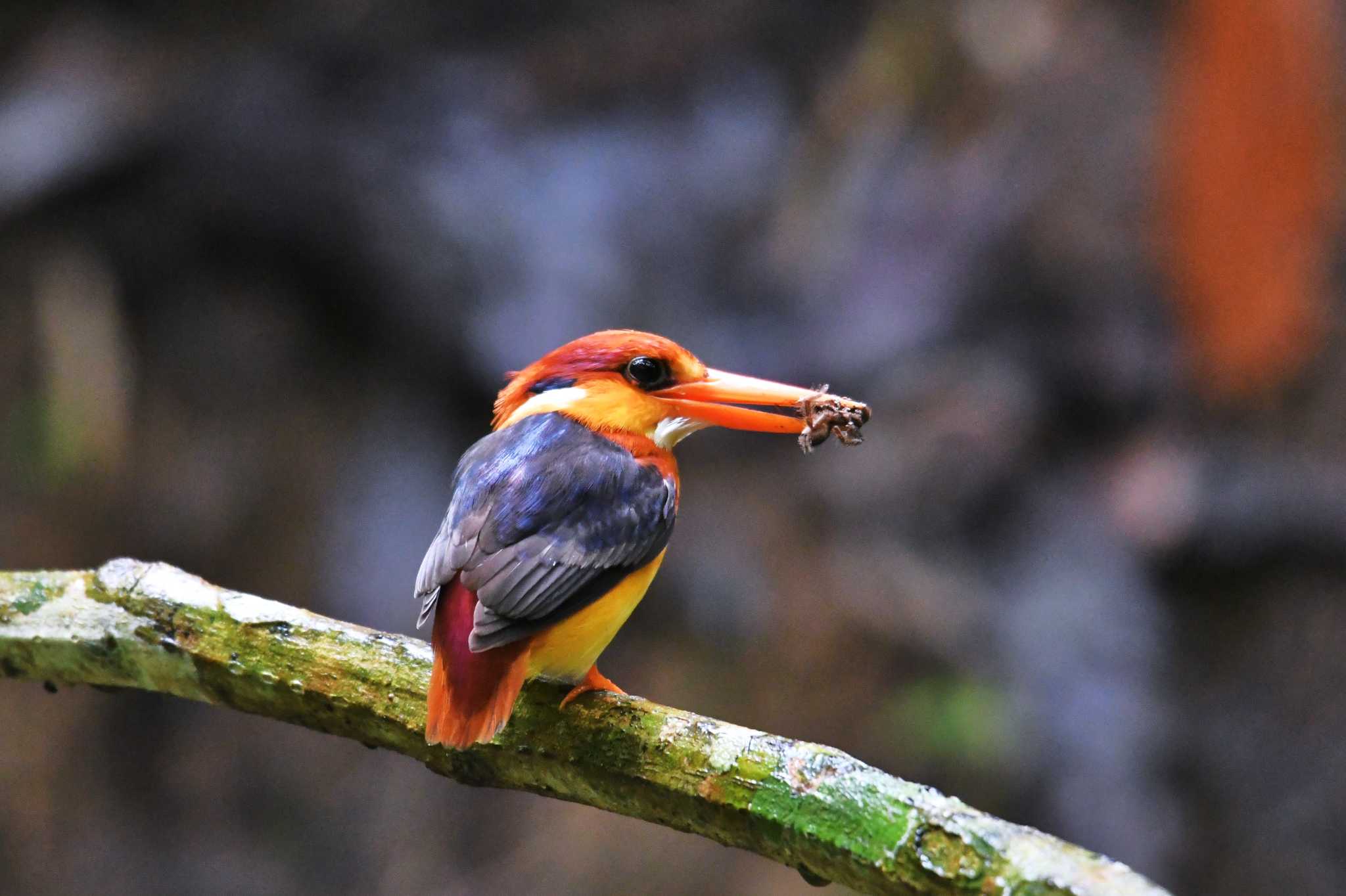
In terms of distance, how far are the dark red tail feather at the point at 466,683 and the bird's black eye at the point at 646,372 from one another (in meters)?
0.59

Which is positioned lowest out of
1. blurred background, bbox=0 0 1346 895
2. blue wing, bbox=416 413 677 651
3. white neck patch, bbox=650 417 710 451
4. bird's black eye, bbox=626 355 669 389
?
blue wing, bbox=416 413 677 651

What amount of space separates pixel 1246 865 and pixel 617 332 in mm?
4096

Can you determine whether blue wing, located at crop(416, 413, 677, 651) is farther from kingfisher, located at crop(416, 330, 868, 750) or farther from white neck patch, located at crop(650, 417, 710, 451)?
white neck patch, located at crop(650, 417, 710, 451)

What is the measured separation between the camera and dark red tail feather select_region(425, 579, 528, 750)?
6.08 feet

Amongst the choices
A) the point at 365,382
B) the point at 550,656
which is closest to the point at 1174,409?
Result: the point at 365,382

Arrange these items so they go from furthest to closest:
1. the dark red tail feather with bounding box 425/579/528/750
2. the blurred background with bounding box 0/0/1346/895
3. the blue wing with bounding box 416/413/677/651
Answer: the blurred background with bounding box 0/0/1346/895, the blue wing with bounding box 416/413/677/651, the dark red tail feather with bounding box 425/579/528/750

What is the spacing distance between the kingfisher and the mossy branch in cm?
11

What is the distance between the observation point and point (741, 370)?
17.3 feet

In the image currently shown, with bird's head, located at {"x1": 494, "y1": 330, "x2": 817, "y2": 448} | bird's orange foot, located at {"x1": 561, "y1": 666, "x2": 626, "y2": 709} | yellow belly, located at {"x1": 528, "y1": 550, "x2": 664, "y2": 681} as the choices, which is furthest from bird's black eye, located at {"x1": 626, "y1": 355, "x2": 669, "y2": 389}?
bird's orange foot, located at {"x1": 561, "y1": 666, "x2": 626, "y2": 709}

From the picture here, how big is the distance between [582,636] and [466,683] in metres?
0.29

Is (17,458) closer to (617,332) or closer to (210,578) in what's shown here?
(210,578)

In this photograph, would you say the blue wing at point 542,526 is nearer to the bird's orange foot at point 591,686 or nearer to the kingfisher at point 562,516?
the kingfisher at point 562,516

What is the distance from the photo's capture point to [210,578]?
4816mm

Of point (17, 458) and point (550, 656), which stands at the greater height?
point (17, 458)
